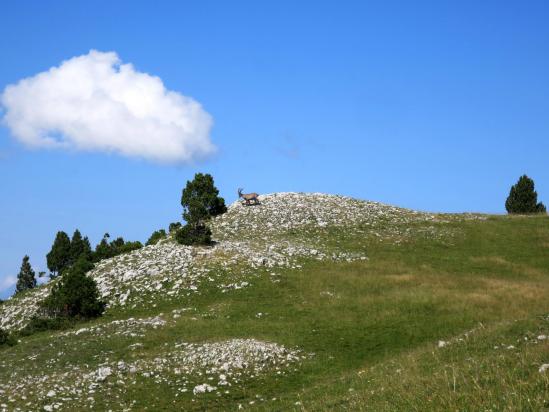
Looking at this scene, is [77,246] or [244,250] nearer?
[244,250]

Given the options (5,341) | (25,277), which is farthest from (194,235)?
(25,277)

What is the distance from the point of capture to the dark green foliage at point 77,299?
38.1m

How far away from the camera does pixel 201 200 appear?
2474 inches

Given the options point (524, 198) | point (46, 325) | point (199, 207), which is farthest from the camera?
point (524, 198)

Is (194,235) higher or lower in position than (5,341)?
higher

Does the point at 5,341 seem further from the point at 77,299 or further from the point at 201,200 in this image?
the point at 201,200

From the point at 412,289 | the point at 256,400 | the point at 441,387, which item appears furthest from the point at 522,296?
the point at 441,387

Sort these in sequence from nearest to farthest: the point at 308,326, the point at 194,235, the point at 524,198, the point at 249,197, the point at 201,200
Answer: the point at 308,326 < the point at 194,235 < the point at 201,200 < the point at 249,197 < the point at 524,198

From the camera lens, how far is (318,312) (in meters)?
36.3

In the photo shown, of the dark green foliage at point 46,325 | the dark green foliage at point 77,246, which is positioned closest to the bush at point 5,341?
the dark green foliage at point 46,325

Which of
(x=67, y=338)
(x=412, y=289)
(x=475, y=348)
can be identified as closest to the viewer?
(x=475, y=348)

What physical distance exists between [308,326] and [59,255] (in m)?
46.8

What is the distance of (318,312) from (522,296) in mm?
14462

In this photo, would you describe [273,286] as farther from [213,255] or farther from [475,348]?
[475,348]
